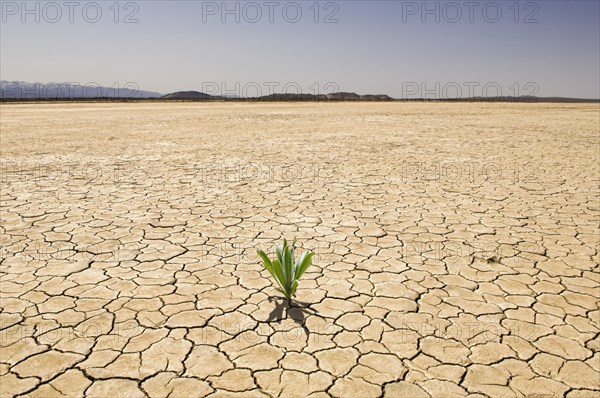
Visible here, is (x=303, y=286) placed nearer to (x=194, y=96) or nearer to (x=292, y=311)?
(x=292, y=311)

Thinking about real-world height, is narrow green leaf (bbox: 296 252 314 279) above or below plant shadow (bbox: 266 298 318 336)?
above

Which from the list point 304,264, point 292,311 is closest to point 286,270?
point 304,264

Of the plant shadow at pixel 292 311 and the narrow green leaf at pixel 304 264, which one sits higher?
the narrow green leaf at pixel 304 264

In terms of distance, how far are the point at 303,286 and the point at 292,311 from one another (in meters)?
0.37

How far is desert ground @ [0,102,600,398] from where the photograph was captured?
81.7 inches

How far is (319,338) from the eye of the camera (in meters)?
2.38

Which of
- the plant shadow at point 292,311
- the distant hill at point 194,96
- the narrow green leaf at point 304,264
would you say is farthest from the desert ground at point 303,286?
the distant hill at point 194,96

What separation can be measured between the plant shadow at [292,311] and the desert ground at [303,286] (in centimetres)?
1

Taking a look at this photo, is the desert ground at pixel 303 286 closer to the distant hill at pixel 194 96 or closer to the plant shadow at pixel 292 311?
the plant shadow at pixel 292 311

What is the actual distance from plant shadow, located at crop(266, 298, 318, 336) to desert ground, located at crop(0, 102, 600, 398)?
0.01m

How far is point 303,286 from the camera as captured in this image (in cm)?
302

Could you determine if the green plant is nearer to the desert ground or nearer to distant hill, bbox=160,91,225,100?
the desert ground

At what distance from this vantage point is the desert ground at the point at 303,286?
2076 mm

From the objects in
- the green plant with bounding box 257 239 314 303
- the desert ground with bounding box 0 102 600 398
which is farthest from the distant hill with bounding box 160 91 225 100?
the green plant with bounding box 257 239 314 303
